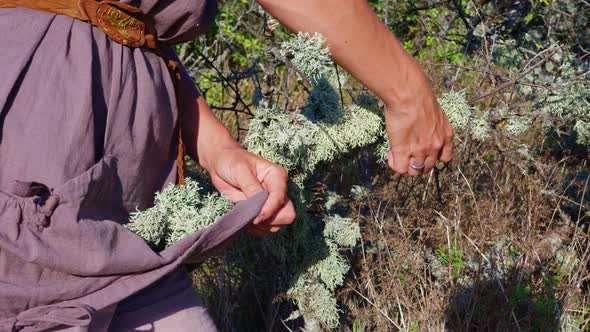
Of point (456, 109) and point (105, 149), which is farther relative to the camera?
point (456, 109)

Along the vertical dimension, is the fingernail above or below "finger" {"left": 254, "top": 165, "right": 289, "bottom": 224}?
below

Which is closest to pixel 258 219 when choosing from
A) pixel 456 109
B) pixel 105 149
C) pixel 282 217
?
pixel 282 217

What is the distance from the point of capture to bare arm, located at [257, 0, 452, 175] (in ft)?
4.71

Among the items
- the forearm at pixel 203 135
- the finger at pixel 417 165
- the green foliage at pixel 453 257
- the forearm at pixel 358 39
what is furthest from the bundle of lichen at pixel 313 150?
the green foliage at pixel 453 257

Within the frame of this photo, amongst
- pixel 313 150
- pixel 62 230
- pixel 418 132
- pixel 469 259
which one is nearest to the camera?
pixel 62 230

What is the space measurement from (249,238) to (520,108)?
1023mm

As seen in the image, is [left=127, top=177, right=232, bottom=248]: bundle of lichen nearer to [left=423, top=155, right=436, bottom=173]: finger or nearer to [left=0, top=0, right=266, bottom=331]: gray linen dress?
[left=0, top=0, right=266, bottom=331]: gray linen dress

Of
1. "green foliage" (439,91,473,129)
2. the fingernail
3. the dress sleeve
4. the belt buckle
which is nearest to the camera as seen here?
the dress sleeve

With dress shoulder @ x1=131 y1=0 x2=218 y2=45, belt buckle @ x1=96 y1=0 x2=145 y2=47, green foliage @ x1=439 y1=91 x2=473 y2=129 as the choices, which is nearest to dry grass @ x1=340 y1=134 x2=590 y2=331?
green foliage @ x1=439 y1=91 x2=473 y2=129

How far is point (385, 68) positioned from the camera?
151cm

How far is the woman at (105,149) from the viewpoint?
1.28 meters

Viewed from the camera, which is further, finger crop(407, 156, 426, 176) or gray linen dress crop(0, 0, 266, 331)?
finger crop(407, 156, 426, 176)

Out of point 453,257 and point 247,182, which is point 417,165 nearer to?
point 247,182

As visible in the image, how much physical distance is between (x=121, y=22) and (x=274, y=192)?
1.34 feet
